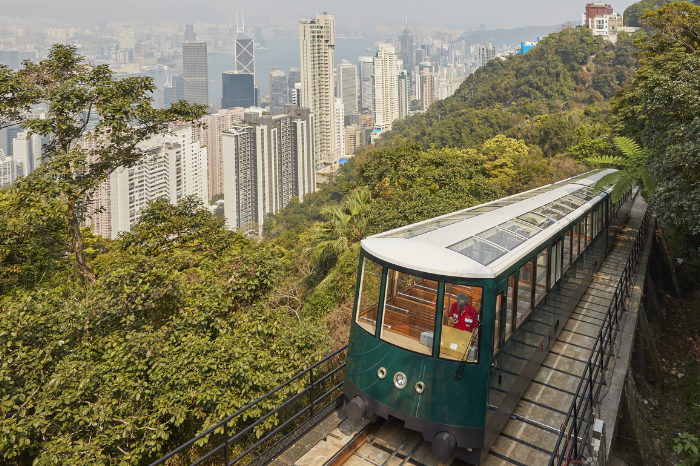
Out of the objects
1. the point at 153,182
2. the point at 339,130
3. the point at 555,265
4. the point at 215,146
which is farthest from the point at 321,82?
the point at 555,265

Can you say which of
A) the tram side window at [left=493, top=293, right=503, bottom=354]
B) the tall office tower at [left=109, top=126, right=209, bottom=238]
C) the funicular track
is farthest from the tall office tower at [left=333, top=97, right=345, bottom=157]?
the tram side window at [left=493, top=293, right=503, bottom=354]

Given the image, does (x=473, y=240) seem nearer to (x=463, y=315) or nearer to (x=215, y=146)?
(x=463, y=315)

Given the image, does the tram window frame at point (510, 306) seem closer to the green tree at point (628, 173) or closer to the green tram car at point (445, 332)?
the green tram car at point (445, 332)

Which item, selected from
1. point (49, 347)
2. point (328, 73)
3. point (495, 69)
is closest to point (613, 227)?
point (49, 347)

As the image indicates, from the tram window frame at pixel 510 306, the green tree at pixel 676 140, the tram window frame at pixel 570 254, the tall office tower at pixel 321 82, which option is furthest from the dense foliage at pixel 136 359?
the tall office tower at pixel 321 82

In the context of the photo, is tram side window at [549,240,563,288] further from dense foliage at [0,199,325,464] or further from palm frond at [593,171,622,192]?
dense foliage at [0,199,325,464]

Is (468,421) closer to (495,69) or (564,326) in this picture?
(564,326)

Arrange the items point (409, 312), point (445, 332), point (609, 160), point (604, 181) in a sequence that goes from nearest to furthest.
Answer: point (445, 332), point (409, 312), point (604, 181), point (609, 160)
